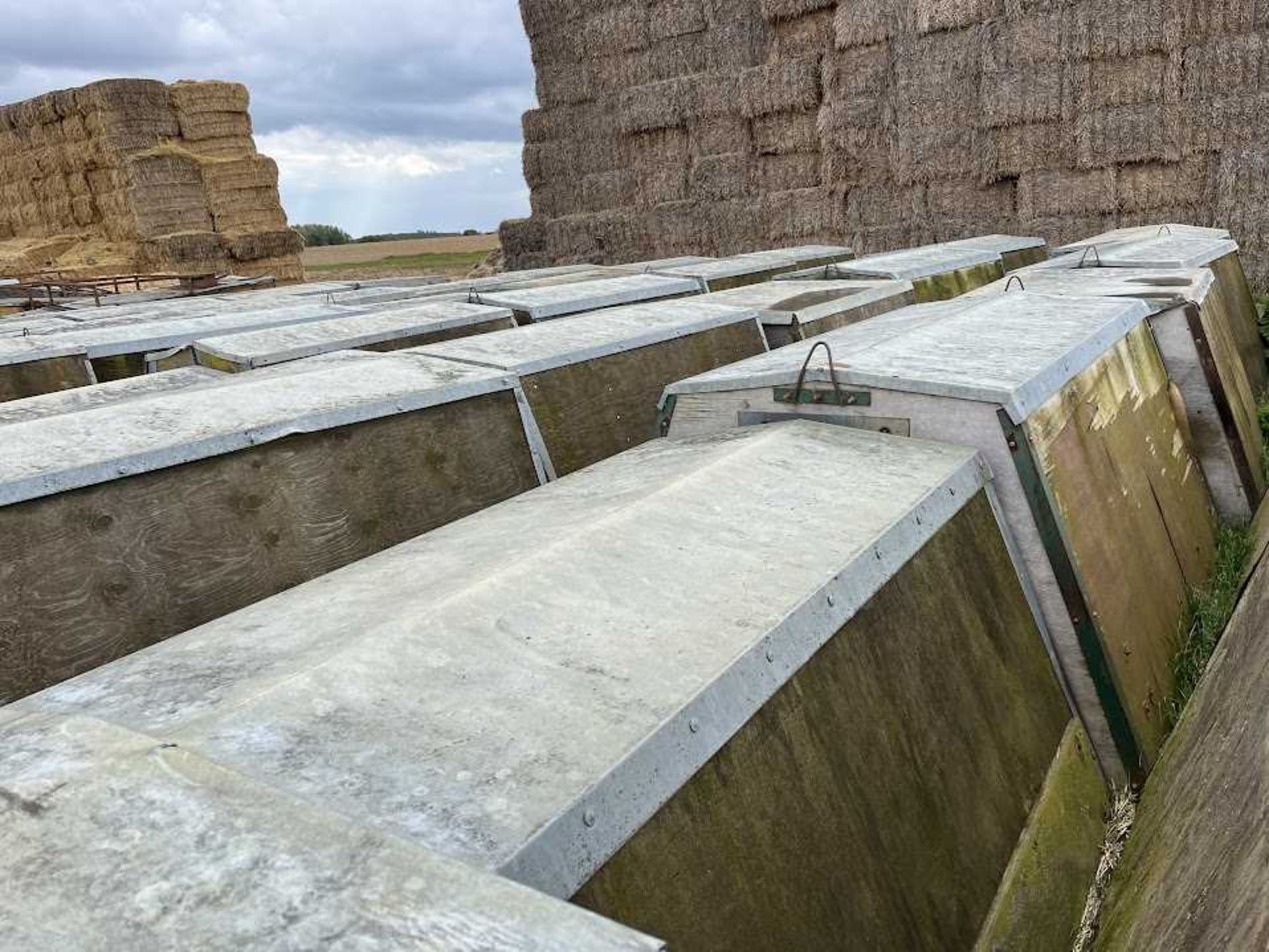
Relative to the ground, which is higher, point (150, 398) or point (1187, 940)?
point (150, 398)

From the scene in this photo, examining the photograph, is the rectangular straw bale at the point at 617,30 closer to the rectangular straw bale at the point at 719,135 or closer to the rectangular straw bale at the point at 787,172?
the rectangular straw bale at the point at 719,135

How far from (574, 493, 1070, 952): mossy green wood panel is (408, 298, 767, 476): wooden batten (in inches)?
83.4

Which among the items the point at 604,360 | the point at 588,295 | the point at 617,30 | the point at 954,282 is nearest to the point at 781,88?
the point at 617,30

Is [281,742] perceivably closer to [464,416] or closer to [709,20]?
[464,416]

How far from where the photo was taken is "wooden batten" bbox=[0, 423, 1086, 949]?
1.98 m

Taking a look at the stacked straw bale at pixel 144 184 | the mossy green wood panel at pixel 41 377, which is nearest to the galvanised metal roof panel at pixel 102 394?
the mossy green wood panel at pixel 41 377

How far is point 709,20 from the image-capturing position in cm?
1842

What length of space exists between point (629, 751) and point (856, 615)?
1089mm

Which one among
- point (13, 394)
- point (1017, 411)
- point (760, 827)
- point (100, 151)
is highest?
point (100, 151)

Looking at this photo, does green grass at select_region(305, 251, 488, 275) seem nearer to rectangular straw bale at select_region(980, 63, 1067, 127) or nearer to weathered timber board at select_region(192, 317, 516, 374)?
rectangular straw bale at select_region(980, 63, 1067, 127)

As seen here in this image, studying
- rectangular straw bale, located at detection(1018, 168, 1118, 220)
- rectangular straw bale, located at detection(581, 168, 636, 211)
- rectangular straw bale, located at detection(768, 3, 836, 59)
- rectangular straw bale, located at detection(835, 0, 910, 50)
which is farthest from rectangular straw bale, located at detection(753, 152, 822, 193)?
rectangular straw bale, located at detection(1018, 168, 1118, 220)

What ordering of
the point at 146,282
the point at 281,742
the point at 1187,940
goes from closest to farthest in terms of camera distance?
the point at 281,742 < the point at 1187,940 < the point at 146,282

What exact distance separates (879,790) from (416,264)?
46099 mm

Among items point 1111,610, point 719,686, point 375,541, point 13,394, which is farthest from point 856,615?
point 13,394
